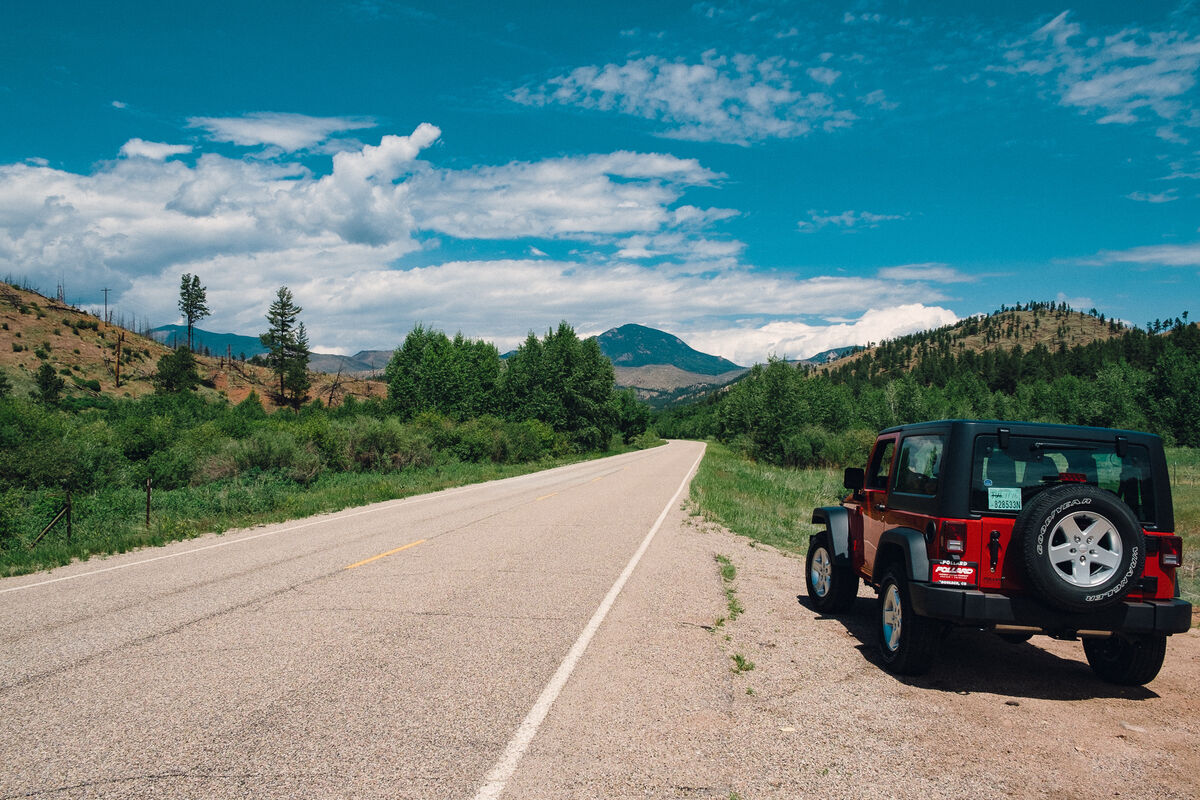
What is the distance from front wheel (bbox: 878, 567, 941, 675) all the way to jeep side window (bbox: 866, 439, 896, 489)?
1.53 metres

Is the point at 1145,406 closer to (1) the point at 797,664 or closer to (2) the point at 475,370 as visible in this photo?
(2) the point at 475,370

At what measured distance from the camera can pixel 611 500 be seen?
19859 millimetres

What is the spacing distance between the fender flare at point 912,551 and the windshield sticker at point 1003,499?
611 mm

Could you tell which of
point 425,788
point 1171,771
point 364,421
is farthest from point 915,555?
point 364,421

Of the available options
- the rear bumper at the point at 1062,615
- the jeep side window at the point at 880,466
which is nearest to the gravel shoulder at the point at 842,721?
the rear bumper at the point at 1062,615

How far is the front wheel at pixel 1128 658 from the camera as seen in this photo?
5.30 metres

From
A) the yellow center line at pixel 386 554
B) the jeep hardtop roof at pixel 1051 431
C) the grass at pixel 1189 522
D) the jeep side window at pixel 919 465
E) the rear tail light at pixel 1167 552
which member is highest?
the jeep hardtop roof at pixel 1051 431

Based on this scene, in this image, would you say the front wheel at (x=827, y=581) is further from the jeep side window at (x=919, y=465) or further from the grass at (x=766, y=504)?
the grass at (x=766, y=504)

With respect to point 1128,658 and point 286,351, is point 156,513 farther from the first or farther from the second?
point 286,351

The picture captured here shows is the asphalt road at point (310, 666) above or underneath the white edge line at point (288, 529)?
above

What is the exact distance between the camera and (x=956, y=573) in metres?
5.26

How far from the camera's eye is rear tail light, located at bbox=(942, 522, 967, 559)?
5.25 m

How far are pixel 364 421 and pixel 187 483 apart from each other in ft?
29.2

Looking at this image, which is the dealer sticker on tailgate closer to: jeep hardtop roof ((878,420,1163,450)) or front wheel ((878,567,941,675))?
front wheel ((878,567,941,675))
